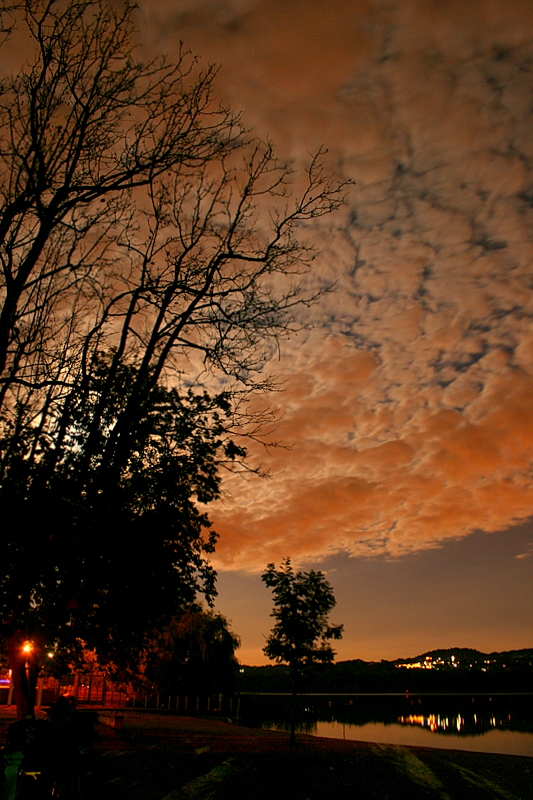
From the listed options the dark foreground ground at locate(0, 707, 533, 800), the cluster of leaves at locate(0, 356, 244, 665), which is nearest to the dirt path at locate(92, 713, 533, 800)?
the dark foreground ground at locate(0, 707, 533, 800)

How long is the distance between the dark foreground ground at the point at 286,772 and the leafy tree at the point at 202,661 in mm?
20359

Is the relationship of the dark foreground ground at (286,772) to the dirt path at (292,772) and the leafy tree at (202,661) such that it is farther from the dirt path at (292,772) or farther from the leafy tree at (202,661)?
the leafy tree at (202,661)

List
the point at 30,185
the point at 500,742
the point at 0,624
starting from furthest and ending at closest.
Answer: the point at 500,742
the point at 0,624
the point at 30,185

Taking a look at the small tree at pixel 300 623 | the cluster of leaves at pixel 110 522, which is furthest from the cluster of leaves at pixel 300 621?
the cluster of leaves at pixel 110 522

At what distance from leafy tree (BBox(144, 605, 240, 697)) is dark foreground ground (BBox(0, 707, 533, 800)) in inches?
802

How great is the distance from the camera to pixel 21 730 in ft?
17.4

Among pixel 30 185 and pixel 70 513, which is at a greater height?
pixel 30 185

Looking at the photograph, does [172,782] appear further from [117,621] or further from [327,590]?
[327,590]

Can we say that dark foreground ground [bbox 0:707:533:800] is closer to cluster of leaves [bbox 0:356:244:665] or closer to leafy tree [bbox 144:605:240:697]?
cluster of leaves [bbox 0:356:244:665]

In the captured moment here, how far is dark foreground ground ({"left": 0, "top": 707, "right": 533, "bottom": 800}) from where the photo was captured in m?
10.4

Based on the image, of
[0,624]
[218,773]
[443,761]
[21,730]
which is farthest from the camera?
[443,761]

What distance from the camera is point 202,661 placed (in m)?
41.1

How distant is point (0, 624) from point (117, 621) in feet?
7.99

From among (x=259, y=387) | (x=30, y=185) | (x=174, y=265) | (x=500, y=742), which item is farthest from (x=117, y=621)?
(x=500, y=742)
